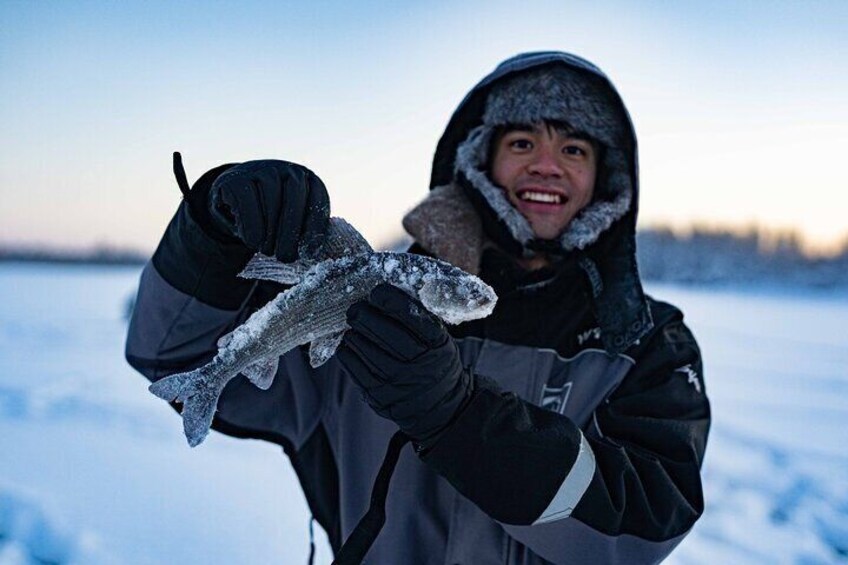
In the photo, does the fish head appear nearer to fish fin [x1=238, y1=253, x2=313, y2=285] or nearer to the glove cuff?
fish fin [x1=238, y1=253, x2=313, y2=285]

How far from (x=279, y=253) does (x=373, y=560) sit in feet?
4.44

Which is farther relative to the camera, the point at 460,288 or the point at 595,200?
the point at 595,200

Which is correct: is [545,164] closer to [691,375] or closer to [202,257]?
[691,375]

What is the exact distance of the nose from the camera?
2840 mm

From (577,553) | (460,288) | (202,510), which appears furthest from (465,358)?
(202,510)

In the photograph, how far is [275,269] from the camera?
198 cm

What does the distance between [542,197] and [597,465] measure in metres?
1.31

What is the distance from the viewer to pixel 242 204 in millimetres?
1912

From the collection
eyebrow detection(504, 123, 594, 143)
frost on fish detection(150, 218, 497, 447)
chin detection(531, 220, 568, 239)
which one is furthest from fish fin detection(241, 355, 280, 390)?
eyebrow detection(504, 123, 594, 143)

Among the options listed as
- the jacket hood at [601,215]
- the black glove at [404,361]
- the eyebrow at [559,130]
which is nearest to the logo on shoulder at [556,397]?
the jacket hood at [601,215]

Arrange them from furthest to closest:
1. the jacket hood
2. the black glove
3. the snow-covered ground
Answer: the snow-covered ground, the jacket hood, the black glove

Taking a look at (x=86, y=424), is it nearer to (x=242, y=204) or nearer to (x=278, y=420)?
(x=278, y=420)

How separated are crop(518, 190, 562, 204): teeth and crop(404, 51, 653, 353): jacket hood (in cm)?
15

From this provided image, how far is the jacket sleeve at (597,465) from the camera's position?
6.29 ft
